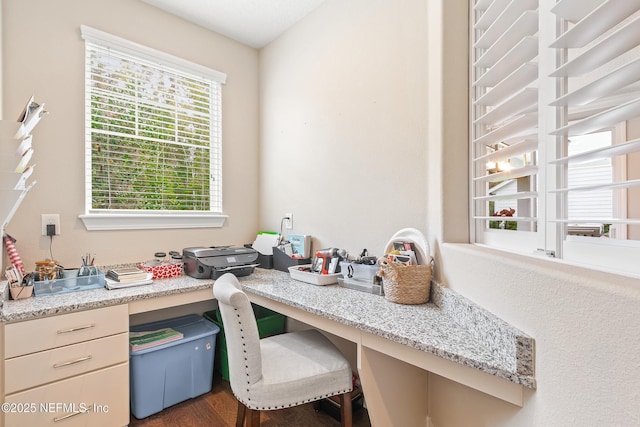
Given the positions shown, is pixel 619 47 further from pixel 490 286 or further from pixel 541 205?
pixel 490 286

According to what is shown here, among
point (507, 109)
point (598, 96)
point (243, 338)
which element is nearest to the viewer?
point (598, 96)

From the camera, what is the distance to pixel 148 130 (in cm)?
229

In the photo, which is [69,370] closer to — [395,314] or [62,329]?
[62,329]

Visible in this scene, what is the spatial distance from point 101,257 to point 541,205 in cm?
246

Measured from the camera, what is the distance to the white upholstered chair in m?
1.26

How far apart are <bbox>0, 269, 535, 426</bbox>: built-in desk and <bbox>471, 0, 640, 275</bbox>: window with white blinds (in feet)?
1.03

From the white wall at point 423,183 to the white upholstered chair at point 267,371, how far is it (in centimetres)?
52

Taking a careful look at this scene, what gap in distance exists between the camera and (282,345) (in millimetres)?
1551

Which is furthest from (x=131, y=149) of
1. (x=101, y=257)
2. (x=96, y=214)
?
(x=101, y=257)

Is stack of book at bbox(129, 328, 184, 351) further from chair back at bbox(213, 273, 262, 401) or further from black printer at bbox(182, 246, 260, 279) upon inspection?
chair back at bbox(213, 273, 262, 401)

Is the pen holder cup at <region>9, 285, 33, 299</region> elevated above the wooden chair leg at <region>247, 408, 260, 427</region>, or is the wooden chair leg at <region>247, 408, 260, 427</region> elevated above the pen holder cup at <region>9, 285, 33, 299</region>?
the pen holder cup at <region>9, 285, 33, 299</region>

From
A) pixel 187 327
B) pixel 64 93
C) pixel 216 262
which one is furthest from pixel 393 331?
pixel 64 93

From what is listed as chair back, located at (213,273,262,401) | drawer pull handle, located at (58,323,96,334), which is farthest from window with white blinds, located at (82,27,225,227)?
chair back, located at (213,273,262,401)

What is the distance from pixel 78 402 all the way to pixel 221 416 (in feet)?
2.39
